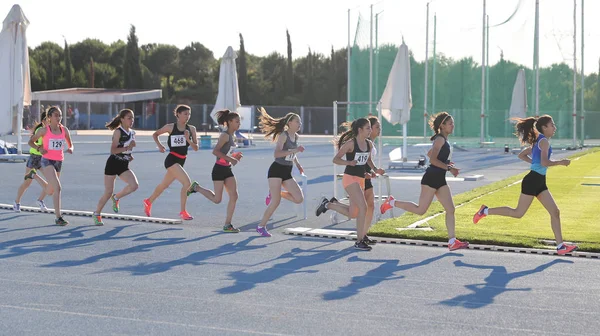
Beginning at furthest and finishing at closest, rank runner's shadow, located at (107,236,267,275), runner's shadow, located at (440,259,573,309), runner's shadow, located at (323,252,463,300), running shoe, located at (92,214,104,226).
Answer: running shoe, located at (92,214,104,226) < runner's shadow, located at (107,236,267,275) < runner's shadow, located at (323,252,463,300) < runner's shadow, located at (440,259,573,309)

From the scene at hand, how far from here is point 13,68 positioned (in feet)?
88.2

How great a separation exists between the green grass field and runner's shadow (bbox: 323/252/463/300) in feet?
4.35

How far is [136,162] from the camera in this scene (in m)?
29.7

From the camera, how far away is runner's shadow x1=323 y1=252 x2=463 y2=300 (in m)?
8.43

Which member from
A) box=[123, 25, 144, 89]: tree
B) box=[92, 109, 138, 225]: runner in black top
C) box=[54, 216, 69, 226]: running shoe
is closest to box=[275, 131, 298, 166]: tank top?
box=[92, 109, 138, 225]: runner in black top

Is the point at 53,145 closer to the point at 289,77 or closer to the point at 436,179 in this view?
the point at 436,179

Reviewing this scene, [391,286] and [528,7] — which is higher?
[528,7]

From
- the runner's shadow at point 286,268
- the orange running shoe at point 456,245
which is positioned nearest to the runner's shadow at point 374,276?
the orange running shoe at point 456,245

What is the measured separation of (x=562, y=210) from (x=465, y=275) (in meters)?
7.25

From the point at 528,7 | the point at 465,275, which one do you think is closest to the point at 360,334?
the point at 465,275

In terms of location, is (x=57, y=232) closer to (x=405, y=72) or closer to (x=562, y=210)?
(x=562, y=210)

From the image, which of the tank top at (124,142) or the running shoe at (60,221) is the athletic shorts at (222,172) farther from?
the running shoe at (60,221)

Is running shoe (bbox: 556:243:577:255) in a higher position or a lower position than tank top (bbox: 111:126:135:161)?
lower

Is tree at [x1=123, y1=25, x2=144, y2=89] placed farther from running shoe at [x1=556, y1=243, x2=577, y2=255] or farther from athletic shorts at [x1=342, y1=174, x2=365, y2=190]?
running shoe at [x1=556, y1=243, x2=577, y2=255]
